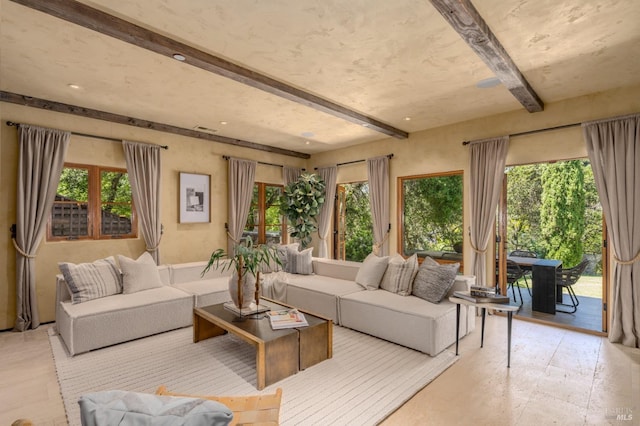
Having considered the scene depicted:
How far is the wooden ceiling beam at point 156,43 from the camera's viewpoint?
2.11m

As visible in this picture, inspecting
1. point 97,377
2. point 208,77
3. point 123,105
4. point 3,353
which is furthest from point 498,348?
point 123,105

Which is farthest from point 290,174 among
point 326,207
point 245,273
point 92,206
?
point 245,273

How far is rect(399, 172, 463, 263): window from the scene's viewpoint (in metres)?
5.07

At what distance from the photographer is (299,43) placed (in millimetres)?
2629

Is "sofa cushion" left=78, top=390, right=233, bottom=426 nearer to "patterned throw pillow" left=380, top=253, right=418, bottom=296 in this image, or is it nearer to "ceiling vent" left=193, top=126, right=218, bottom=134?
"patterned throw pillow" left=380, top=253, right=418, bottom=296

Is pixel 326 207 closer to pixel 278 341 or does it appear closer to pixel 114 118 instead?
pixel 114 118

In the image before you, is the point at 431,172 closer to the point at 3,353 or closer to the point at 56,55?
the point at 56,55

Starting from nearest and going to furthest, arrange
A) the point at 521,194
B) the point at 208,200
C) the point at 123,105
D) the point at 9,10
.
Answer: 1. the point at 9,10
2. the point at 123,105
3. the point at 208,200
4. the point at 521,194

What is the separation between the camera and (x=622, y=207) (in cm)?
345

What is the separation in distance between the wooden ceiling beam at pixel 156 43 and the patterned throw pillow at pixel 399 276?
2234 millimetres

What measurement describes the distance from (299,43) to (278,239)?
4.70m

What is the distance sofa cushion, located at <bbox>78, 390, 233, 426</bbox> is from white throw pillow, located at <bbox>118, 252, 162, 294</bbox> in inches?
128
